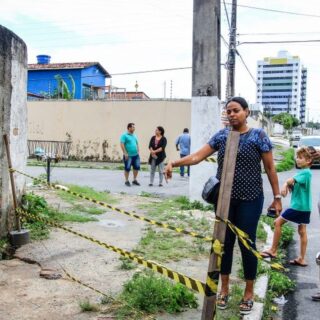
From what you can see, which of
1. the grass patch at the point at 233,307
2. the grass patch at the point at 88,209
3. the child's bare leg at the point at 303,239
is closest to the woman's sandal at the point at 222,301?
the grass patch at the point at 233,307

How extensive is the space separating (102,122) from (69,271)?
56.9ft

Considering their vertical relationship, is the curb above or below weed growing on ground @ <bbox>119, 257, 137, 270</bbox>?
below

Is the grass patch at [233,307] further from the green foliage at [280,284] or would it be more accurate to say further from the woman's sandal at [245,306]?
the green foliage at [280,284]

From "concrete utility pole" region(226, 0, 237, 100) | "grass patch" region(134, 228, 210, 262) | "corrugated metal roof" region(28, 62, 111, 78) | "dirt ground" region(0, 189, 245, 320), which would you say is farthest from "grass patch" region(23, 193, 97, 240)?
"corrugated metal roof" region(28, 62, 111, 78)

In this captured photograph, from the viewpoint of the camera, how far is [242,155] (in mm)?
3934

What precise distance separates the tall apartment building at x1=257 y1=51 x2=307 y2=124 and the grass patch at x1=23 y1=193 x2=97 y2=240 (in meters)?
89.9

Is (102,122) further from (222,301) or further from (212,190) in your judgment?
(212,190)

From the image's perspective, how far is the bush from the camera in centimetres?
399

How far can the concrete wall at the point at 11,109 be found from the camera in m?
5.86

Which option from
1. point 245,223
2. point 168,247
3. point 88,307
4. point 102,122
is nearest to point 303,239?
point 168,247

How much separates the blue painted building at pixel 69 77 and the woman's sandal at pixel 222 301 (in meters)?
29.0

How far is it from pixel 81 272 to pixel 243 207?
81.5 inches

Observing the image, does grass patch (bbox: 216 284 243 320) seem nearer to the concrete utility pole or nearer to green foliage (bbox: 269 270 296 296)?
green foliage (bbox: 269 270 296 296)

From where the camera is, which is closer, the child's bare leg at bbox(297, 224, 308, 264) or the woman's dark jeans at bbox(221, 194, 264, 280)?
the woman's dark jeans at bbox(221, 194, 264, 280)
